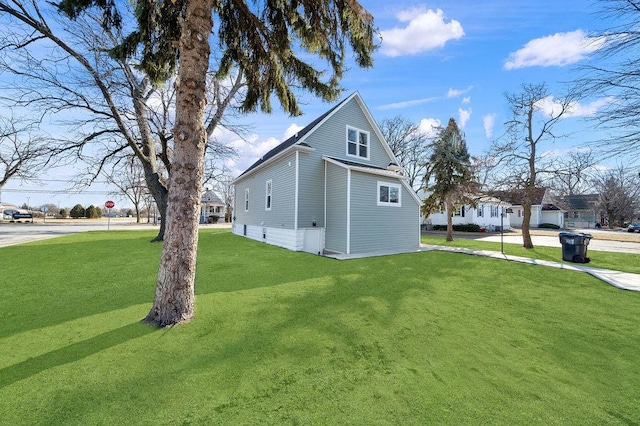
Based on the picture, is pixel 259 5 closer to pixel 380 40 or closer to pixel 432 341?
pixel 380 40

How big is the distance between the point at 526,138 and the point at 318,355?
17.8 metres

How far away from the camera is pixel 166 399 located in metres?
2.37

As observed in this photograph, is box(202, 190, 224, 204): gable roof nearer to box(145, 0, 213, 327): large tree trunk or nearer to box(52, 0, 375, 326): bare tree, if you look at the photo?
box(52, 0, 375, 326): bare tree

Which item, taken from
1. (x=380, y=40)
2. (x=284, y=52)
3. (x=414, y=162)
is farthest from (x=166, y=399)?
(x=414, y=162)

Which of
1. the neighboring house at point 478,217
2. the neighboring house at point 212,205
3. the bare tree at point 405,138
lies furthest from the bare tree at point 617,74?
the neighboring house at point 212,205

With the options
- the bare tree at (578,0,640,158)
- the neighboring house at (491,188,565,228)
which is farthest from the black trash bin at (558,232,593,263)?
the neighboring house at (491,188,565,228)

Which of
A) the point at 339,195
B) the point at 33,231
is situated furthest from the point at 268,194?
the point at 33,231

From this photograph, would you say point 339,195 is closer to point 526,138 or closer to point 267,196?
point 267,196

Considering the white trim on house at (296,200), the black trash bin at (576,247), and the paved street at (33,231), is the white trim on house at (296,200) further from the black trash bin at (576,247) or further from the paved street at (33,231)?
the paved street at (33,231)

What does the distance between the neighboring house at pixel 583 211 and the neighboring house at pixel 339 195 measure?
50658mm

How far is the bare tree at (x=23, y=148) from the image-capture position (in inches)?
423

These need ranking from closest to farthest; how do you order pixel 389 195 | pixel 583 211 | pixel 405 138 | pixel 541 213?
pixel 389 195
pixel 405 138
pixel 541 213
pixel 583 211

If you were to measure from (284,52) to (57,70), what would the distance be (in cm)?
1136

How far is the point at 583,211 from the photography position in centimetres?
4859
